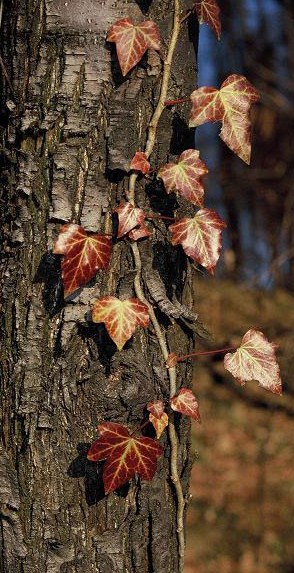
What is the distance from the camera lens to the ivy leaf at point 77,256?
1.17 m

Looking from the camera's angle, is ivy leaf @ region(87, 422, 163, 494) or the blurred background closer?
ivy leaf @ region(87, 422, 163, 494)

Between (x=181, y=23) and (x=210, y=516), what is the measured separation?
350 cm

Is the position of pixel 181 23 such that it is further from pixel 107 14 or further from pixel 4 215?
pixel 4 215

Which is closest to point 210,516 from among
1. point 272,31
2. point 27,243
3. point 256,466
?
point 256,466

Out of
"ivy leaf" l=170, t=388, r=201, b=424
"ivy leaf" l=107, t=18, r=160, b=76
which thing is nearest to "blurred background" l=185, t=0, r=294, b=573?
"ivy leaf" l=170, t=388, r=201, b=424

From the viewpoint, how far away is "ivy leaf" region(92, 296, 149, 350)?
1174 millimetres

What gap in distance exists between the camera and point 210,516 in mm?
4148

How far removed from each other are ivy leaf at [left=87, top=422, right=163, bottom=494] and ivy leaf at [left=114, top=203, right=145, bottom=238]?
362mm

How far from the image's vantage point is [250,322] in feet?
18.8

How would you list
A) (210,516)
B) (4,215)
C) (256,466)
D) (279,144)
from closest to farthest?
1. (4,215)
2. (210,516)
3. (256,466)
4. (279,144)

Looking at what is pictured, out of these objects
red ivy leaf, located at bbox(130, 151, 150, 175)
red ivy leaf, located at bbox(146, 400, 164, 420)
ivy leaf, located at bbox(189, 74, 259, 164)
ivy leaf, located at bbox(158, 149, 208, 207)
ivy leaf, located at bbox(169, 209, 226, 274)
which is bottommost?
red ivy leaf, located at bbox(146, 400, 164, 420)

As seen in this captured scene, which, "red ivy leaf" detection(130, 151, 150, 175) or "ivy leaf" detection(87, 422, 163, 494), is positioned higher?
"red ivy leaf" detection(130, 151, 150, 175)

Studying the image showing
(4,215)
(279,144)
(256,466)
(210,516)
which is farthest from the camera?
(279,144)

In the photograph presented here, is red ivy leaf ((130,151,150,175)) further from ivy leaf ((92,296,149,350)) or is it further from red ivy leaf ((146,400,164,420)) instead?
red ivy leaf ((146,400,164,420))
